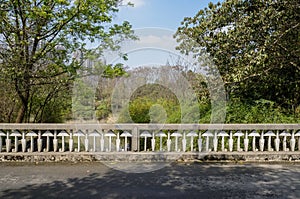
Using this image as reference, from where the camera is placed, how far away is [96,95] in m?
8.44

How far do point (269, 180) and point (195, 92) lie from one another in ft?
14.8

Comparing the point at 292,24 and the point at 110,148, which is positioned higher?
the point at 292,24

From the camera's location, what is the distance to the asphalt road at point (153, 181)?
3398 millimetres

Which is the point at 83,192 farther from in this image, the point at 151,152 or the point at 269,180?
the point at 269,180

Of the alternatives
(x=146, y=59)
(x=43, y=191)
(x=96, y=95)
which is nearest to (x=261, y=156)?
(x=146, y=59)

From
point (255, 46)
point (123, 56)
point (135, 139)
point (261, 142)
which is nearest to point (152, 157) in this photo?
point (135, 139)

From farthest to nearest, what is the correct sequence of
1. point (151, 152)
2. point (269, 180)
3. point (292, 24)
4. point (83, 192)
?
1. point (292, 24)
2. point (151, 152)
3. point (269, 180)
4. point (83, 192)

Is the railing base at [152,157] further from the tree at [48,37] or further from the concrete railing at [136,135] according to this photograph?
the tree at [48,37]

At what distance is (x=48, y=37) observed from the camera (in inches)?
262

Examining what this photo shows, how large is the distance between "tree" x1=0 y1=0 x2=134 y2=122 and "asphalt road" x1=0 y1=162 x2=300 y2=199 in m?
2.57

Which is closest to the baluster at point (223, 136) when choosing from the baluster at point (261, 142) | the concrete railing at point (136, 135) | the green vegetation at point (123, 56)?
the concrete railing at point (136, 135)

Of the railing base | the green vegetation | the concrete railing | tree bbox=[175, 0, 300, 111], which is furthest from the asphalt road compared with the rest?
tree bbox=[175, 0, 300, 111]

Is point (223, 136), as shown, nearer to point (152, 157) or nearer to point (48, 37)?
point (152, 157)

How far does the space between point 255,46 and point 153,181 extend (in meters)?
4.63
